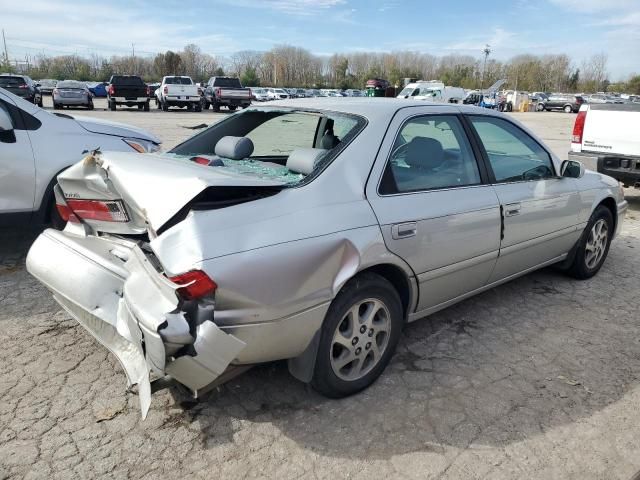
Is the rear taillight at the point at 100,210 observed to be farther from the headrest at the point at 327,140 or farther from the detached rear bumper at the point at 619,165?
the detached rear bumper at the point at 619,165

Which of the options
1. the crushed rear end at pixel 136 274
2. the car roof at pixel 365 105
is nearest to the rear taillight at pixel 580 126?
the car roof at pixel 365 105

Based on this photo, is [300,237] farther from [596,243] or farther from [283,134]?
[596,243]

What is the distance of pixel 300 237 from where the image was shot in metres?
2.38

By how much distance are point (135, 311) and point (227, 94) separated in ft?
96.3

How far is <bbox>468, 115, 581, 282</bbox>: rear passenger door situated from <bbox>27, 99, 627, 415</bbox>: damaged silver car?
16 mm

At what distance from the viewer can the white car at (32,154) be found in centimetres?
460

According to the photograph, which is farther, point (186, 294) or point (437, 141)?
point (437, 141)

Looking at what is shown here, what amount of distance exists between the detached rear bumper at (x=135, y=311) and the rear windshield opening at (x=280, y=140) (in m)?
0.86

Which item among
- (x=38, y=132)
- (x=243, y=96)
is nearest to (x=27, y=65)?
(x=243, y=96)

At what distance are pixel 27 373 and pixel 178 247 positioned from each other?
1588 mm

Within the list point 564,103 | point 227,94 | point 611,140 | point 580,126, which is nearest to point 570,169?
point 611,140

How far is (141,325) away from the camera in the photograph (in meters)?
2.15

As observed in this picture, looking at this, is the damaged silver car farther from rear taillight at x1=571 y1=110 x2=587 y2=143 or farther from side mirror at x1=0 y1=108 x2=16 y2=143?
rear taillight at x1=571 y1=110 x2=587 y2=143

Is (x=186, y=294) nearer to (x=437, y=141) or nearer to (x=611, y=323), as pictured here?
(x=437, y=141)
